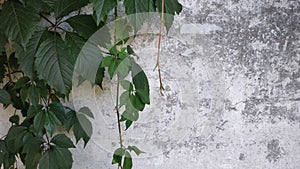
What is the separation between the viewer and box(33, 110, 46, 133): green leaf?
1.06 meters

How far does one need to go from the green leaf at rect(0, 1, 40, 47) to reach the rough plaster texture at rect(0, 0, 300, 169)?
0.41 meters

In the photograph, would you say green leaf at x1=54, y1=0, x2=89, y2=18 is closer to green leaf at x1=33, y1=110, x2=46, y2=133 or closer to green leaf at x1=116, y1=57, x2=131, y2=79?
green leaf at x1=116, y1=57, x2=131, y2=79

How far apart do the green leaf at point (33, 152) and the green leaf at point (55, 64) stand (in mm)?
273

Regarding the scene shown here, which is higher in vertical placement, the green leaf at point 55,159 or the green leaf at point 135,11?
the green leaf at point 135,11

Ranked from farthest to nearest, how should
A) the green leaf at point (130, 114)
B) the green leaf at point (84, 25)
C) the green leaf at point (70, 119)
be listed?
1. the green leaf at point (70, 119)
2. the green leaf at point (130, 114)
3. the green leaf at point (84, 25)

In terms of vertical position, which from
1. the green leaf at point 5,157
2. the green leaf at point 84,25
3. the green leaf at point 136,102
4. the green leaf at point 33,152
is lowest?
the green leaf at point 5,157

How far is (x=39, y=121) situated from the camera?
106 centimetres

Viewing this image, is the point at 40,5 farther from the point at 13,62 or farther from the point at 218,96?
the point at 218,96

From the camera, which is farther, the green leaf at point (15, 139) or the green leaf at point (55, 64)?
the green leaf at point (15, 139)

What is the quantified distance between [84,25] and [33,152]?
1.40ft

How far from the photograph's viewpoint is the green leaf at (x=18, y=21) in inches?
35.0

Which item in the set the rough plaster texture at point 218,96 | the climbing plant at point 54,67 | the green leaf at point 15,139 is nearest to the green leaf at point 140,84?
the climbing plant at point 54,67

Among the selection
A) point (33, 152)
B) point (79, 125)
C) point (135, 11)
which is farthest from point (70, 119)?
point (135, 11)

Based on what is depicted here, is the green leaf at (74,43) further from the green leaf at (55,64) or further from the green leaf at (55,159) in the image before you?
the green leaf at (55,159)
